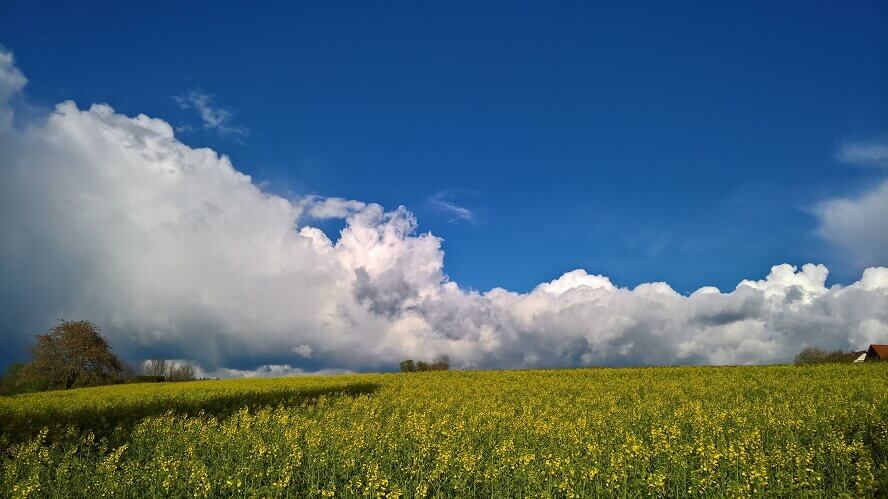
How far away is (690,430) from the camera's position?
19.0m

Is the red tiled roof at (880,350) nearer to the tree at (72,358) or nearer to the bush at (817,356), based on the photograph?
the bush at (817,356)

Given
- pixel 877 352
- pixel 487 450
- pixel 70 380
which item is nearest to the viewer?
pixel 487 450

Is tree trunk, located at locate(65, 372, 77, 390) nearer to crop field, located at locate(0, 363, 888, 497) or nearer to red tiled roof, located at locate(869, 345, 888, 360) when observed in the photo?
crop field, located at locate(0, 363, 888, 497)

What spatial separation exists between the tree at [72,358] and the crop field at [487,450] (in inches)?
2124

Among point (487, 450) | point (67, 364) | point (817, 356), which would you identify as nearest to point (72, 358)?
point (67, 364)

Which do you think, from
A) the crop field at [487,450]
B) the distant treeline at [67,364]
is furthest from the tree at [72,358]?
the crop field at [487,450]

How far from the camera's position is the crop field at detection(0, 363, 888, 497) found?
1102 cm

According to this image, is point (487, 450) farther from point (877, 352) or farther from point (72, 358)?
point (877, 352)

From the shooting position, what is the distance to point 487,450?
15.4 m

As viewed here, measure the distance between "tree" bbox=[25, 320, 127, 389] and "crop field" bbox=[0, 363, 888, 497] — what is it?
53959mm

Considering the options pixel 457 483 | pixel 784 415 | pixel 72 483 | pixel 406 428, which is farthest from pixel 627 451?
pixel 72 483

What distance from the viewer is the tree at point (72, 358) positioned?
71.2 m

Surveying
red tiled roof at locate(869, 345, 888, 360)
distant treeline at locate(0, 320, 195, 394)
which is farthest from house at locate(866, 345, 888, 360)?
distant treeline at locate(0, 320, 195, 394)

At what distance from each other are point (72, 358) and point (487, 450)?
264 ft
